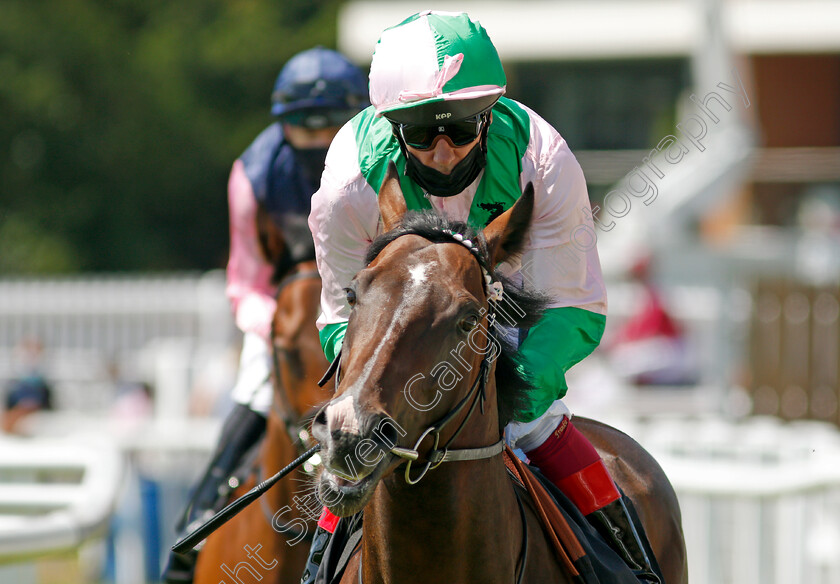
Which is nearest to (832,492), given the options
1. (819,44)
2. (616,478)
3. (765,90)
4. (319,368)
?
(616,478)

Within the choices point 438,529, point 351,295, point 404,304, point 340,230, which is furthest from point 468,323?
point 340,230

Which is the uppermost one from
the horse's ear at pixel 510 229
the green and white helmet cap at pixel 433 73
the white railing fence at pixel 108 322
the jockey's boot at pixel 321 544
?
the green and white helmet cap at pixel 433 73

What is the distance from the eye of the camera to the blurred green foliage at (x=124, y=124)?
24.2 m

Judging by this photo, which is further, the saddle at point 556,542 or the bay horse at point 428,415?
the saddle at point 556,542

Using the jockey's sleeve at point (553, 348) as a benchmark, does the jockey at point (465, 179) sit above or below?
above

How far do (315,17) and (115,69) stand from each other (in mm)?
5708

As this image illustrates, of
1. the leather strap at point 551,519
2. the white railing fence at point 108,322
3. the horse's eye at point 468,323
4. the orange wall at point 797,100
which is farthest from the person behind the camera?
the orange wall at point 797,100

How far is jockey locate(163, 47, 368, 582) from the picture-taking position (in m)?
5.09

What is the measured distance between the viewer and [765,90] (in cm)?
2203

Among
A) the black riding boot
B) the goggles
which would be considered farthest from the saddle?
the goggles

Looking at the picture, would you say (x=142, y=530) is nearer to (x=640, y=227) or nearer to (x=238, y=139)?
(x=640, y=227)

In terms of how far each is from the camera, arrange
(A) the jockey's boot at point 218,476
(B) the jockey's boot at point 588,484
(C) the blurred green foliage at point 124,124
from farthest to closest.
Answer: (C) the blurred green foliage at point 124,124 → (A) the jockey's boot at point 218,476 → (B) the jockey's boot at point 588,484

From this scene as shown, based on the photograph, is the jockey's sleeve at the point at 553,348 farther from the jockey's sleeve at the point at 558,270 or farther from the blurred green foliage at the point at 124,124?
the blurred green foliage at the point at 124,124

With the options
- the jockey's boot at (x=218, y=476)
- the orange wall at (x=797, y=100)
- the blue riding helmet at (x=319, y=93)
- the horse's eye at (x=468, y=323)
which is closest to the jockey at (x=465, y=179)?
the horse's eye at (x=468, y=323)
